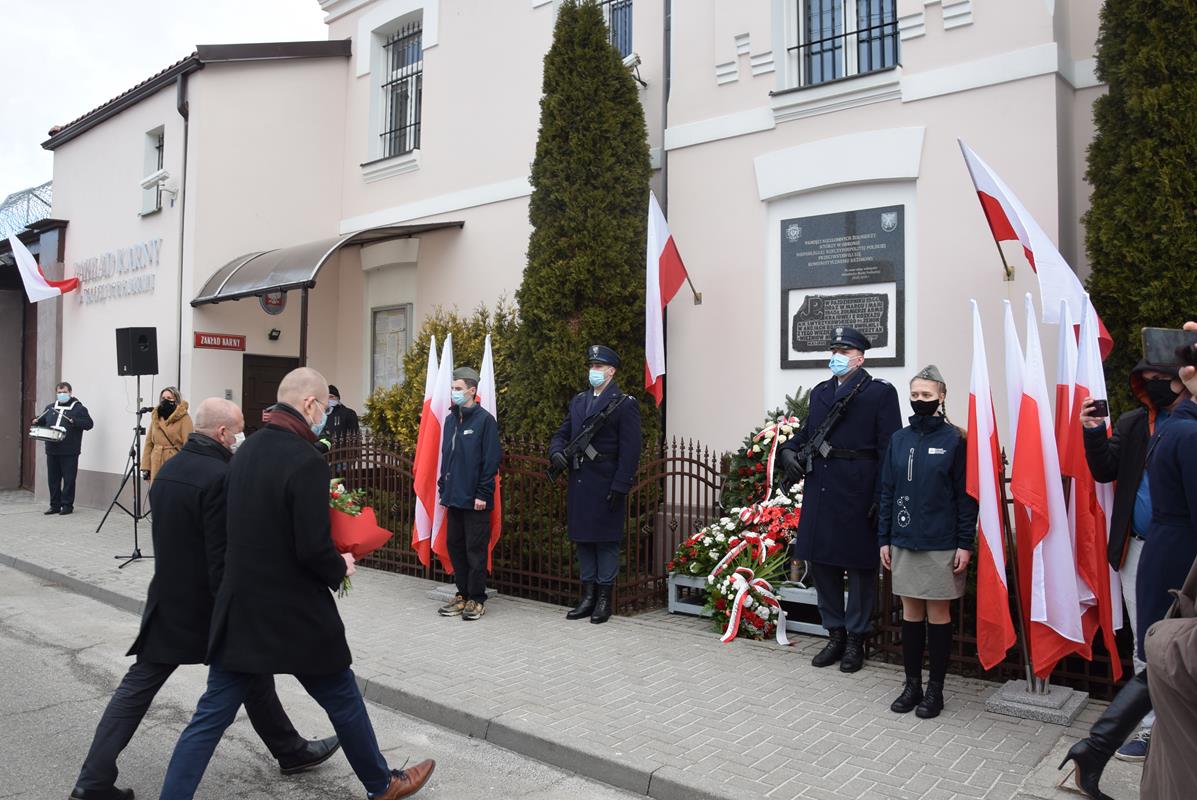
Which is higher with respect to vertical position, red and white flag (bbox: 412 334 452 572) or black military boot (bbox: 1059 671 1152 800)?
red and white flag (bbox: 412 334 452 572)

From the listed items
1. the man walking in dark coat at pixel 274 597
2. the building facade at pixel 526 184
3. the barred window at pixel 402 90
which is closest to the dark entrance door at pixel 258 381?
the building facade at pixel 526 184

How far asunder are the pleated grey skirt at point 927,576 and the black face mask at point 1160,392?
1.29 metres

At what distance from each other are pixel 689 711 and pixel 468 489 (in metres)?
2.92

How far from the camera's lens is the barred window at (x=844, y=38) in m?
8.29

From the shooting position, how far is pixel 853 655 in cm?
595

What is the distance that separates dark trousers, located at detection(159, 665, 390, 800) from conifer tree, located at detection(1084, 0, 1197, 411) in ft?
17.0

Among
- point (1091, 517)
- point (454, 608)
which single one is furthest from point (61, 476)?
point (1091, 517)

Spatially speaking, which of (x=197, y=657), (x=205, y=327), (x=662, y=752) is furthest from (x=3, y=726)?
(x=205, y=327)

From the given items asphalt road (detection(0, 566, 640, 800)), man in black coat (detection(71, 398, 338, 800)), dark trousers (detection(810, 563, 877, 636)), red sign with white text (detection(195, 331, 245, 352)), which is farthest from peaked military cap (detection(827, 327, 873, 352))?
red sign with white text (detection(195, 331, 245, 352))

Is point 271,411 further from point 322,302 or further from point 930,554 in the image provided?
point 322,302

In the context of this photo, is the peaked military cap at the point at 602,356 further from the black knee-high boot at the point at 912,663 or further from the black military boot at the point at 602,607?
the black knee-high boot at the point at 912,663

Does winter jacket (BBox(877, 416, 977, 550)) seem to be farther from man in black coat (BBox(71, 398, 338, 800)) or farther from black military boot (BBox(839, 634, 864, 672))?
man in black coat (BBox(71, 398, 338, 800))

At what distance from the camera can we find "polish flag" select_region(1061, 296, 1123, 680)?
5027 mm

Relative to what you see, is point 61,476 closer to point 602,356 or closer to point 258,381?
point 258,381
